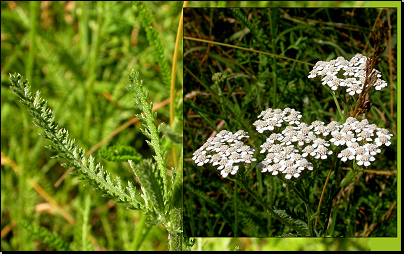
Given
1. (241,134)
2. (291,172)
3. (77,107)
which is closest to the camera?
(291,172)

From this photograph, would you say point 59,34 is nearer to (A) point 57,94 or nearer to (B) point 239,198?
(A) point 57,94

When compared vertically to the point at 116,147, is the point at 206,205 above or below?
below

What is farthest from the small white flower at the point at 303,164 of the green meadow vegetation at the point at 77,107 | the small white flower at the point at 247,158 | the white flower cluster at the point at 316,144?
the green meadow vegetation at the point at 77,107

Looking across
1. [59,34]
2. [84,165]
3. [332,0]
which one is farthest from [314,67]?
[59,34]

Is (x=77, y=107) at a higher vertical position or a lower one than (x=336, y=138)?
higher

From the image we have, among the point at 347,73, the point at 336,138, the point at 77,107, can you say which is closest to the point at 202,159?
the point at 336,138

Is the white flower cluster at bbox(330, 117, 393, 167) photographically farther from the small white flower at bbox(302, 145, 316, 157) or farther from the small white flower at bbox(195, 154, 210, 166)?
the small white flower at bbox(195, 154, 210, 166)

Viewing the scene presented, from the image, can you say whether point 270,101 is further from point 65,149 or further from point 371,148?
point 65,149
